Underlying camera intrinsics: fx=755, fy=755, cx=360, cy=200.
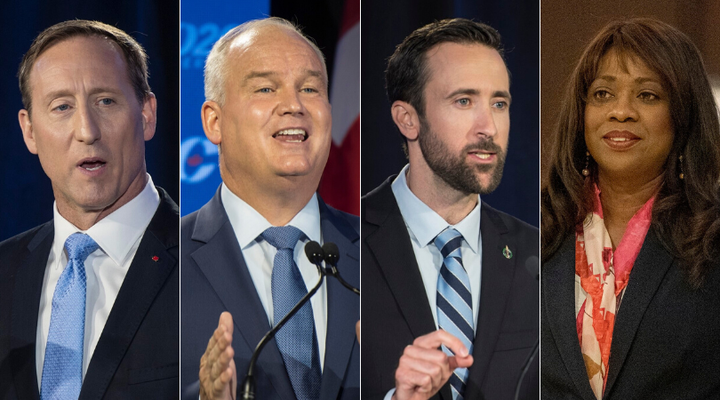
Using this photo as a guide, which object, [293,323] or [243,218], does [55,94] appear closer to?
[243,218]

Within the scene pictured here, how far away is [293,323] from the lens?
10.5 ft

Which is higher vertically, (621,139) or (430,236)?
(621,139)

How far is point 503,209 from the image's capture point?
3398 mm

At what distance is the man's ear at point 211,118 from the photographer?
10.6 ft

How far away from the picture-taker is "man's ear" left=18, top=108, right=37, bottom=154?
125 inches

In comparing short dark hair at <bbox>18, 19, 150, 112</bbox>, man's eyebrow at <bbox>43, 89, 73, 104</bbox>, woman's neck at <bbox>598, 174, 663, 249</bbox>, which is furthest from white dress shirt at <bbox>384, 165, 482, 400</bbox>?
man's eyebrow at <bbox>43, 89, 73, 104</bbox>

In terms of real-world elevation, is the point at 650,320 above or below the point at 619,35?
below

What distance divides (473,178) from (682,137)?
922 millimetres

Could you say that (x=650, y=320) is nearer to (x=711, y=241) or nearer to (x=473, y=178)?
(x=711, y=241)

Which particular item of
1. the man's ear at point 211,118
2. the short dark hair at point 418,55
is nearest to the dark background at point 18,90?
the man's ear at point 211,118

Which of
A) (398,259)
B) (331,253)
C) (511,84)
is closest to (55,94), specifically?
(331,253)

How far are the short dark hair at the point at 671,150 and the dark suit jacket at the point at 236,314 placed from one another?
983mm

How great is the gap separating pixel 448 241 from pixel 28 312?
1.80m

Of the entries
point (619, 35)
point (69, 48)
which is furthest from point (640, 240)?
point (69, 48)
